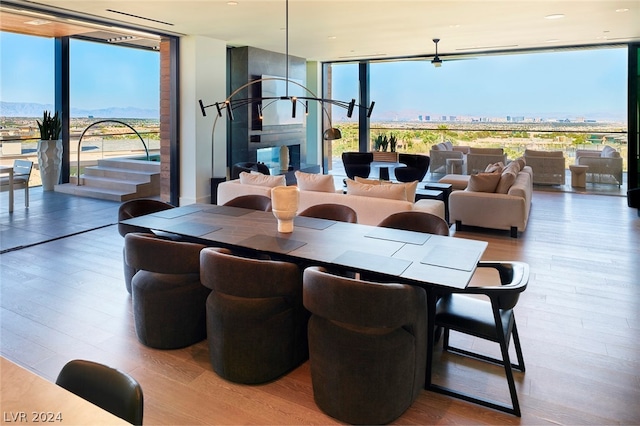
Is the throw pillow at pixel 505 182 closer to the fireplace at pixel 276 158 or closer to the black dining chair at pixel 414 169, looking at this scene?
the black dining chair at pixel 414 169

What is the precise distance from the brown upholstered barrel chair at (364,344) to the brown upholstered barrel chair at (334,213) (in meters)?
1.40

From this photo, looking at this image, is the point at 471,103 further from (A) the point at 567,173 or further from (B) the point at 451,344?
(B) the point at 451,344

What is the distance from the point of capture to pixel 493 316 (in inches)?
101

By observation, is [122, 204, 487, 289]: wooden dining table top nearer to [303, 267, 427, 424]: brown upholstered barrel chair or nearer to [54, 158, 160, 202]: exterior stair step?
[303, 267, 427, 424]: brown upholstered barrel chair

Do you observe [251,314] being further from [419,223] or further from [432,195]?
[432,195]

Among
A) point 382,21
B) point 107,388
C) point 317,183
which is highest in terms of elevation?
point 382,21

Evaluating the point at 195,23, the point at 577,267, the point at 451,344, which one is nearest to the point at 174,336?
the point at 451,344

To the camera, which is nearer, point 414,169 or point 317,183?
point 317,183

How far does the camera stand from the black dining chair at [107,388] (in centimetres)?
122

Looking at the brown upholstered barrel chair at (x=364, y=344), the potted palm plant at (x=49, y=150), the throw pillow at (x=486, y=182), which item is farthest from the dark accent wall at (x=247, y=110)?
the brown upholstered barrel chair at (x=364, y=344)

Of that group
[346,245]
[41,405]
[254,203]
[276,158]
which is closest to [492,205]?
[254,203]

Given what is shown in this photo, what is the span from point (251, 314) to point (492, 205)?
4.45 metres

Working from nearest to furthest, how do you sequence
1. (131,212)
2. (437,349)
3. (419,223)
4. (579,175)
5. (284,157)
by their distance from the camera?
1. (437,349)
2. (419,223)
3. (131,212)
4. (579,175)
5. (284,157)

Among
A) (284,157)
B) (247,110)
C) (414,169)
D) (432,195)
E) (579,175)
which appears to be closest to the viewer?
(432,195)
